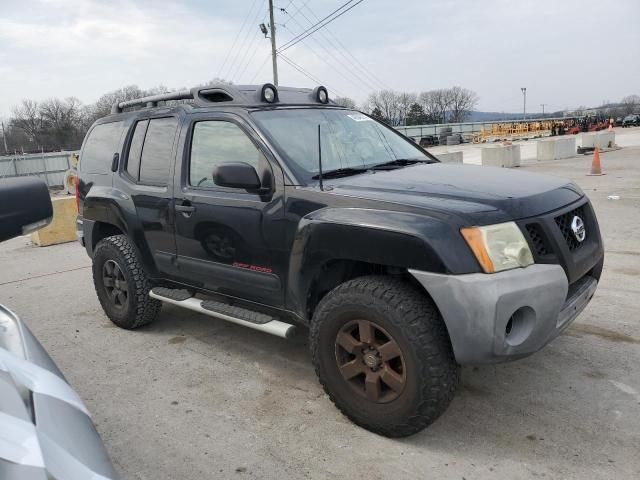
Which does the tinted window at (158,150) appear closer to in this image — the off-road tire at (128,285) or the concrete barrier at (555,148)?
the off-road tire at (128,285)

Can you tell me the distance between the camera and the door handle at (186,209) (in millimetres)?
3758

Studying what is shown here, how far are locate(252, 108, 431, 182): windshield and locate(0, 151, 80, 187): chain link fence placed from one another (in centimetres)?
2125

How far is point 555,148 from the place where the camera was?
1930cm

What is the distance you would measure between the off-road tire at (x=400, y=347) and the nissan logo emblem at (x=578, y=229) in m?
0.93

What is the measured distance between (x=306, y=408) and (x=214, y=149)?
1855 mm

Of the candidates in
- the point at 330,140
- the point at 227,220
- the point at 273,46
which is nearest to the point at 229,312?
the point at 227,220

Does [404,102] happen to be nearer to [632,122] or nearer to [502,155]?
[632,122]

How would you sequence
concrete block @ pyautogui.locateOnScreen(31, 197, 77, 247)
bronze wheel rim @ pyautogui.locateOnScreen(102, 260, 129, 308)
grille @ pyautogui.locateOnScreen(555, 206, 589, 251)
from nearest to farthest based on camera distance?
1. grille @ pyautogui.locateOnScreen(555, 206, 589, 251)
2. bronze wheel rim @ pyautogui.locateOnScreen(102, 260, 129, 308)
3. concrete block @ pyautogui.locateOnScreen(31, 197, 77, 247)

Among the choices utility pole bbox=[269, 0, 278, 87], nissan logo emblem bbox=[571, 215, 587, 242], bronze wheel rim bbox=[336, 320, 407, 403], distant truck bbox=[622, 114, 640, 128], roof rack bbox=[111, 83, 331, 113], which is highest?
utility pole bbox=[269, 0, 278, 87]

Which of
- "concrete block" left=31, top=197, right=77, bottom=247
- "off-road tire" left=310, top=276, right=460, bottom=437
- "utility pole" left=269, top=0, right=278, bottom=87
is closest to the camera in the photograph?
"off-road tire" left=310, top=276, right=460, bottom=437

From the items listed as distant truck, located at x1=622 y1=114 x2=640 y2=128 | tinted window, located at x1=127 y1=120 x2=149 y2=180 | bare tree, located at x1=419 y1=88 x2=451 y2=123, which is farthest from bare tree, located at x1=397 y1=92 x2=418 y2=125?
tinted window, located at x1=127 y1=120 x2=149 y2=180

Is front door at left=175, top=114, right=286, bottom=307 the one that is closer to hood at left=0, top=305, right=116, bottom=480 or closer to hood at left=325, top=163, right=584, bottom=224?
hood at left=325, top=163, right=584, bottom=224

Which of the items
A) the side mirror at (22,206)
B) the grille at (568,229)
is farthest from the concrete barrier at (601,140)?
the side mirror at (22,206)

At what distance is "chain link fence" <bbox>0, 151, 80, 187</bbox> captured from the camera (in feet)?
74.5
